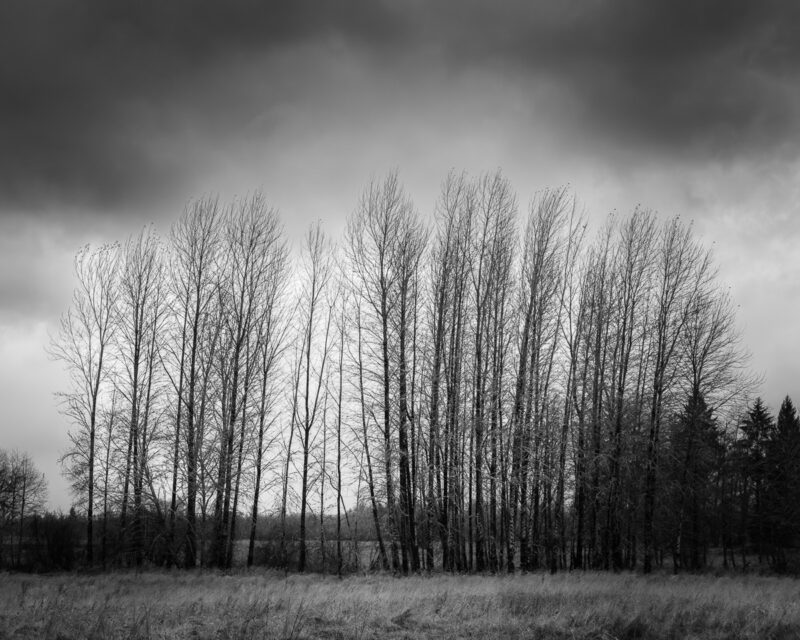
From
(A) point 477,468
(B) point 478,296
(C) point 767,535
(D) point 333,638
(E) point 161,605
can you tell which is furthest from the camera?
(C) point 767,535

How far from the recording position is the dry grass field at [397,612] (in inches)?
340

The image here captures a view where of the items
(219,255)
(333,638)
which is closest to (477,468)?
(333,638)

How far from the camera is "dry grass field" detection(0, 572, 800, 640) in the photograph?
8.64m

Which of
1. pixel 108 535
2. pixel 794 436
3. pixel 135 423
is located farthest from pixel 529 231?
pixel 794 436

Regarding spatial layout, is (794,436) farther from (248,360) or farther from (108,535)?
(108,535)

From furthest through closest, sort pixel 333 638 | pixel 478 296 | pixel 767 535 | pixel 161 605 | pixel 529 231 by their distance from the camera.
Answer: pixel 767 535 < pixel 529 231 < pixel 478 296 < pixel 161 605 < pixel 333 638

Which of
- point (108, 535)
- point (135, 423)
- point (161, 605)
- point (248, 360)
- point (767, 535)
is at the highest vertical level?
point (248, 360)

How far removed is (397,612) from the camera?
10562 mm

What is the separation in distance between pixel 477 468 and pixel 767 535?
30506 millimetres

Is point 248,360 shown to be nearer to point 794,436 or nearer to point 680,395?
point 680,395

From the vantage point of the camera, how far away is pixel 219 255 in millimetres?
24266

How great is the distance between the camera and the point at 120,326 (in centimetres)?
2547

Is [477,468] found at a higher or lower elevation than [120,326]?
lower

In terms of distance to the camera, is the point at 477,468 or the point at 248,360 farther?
the point at 248,360
